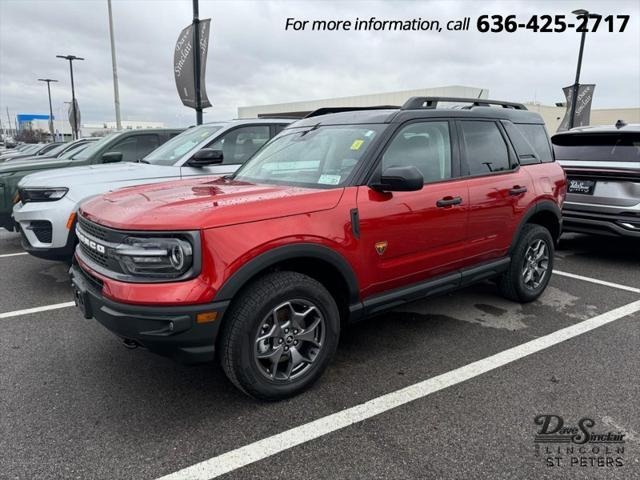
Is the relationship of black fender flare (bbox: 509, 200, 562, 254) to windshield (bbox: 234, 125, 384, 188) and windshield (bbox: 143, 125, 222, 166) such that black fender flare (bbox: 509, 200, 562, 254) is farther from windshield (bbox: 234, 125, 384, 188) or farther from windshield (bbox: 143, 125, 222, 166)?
windshield (bbox: 143, 125, 222, 166)

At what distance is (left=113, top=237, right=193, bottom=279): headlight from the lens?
94.1 inches

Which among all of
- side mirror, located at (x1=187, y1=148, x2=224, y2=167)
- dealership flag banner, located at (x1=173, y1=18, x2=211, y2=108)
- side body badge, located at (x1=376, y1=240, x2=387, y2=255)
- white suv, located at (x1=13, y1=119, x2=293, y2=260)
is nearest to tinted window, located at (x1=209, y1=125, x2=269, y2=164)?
white suv, located at (x1=13, y1=119, x2=293, y2=260)

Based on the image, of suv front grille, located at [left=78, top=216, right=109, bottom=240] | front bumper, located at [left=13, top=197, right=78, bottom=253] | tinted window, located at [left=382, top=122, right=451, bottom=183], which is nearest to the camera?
suv front grille, located at [left=78, top=216, right=109, bottom=240]

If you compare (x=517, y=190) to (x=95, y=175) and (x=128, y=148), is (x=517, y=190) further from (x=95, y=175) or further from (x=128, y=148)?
(x=128, y=148)

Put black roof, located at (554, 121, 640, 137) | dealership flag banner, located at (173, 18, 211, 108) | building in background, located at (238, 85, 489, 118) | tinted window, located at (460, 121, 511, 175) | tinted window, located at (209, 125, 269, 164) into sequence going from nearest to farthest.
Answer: tinted window, located at (460, 121, 511, 175), tinted window, located at (209, 125, 269, 164), black roof, located at (554, 121, 640, 137), dealership flag banner, located at (173, 18, 211, 108), building in background, located at (238, 85, 489, 118)

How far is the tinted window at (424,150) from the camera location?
3.31 metres

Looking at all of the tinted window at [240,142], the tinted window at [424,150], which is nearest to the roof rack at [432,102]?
the tinted window at [424,150]

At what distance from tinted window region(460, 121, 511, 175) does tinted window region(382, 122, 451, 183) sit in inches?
9.7

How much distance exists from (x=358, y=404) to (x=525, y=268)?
2.48 m

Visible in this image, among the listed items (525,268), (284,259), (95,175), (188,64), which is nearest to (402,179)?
(284,259)

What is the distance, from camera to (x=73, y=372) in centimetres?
319

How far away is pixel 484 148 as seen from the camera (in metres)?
3.95

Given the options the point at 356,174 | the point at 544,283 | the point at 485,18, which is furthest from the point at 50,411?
the point at 485,18

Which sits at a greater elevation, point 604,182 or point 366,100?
point 366,100
